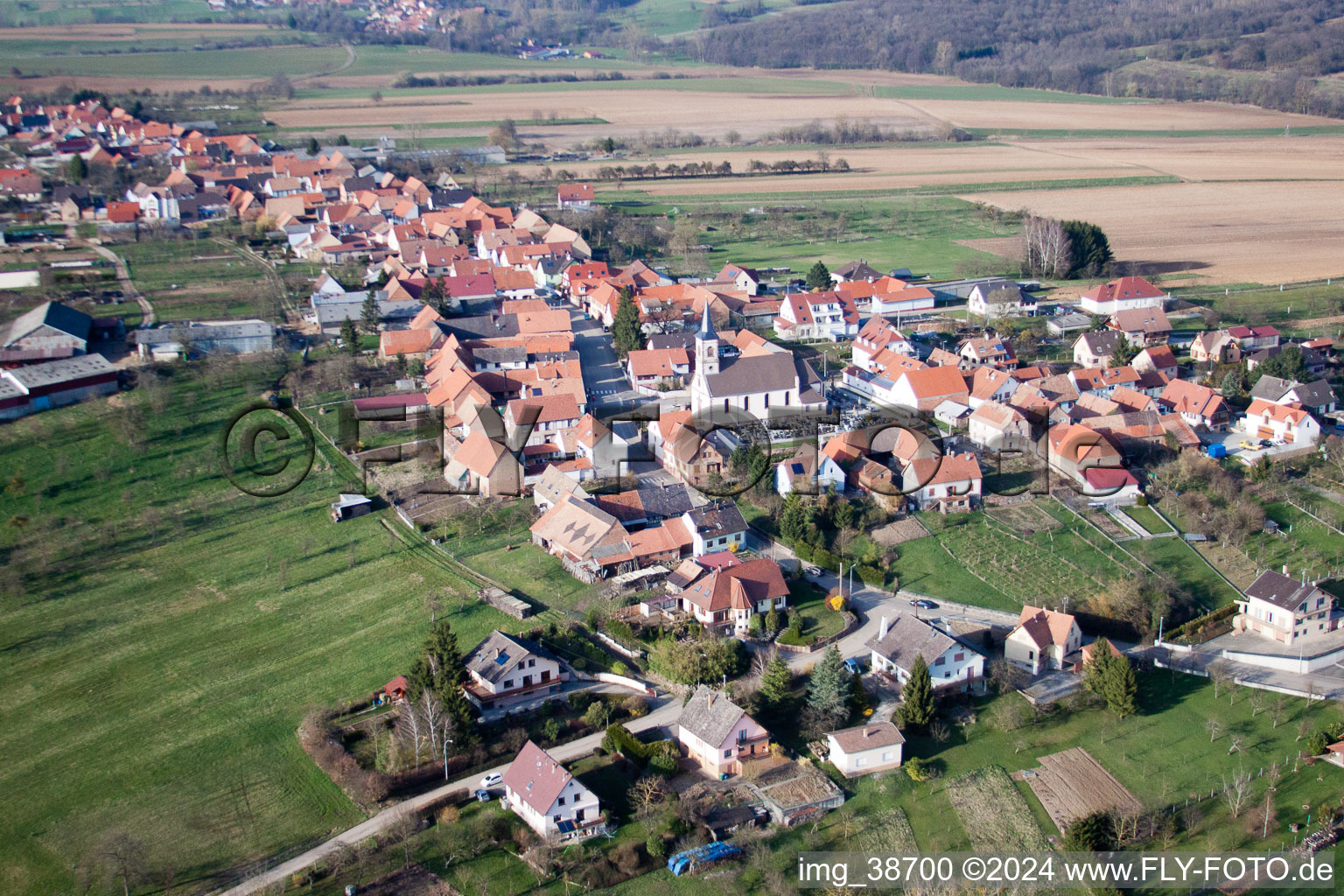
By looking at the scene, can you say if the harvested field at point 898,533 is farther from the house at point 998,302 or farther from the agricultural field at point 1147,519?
the house at point 998,302

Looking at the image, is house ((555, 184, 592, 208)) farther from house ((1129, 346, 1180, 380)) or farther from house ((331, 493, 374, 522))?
house ((331, 493, 374, 522))

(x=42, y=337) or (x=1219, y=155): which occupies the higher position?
(x=1219, y=155)

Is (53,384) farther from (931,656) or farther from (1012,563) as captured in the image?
(1012,563)

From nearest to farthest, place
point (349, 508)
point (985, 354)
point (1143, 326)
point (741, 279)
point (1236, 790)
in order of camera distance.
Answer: point (1236, 790), point (349, 508), point (985, 354), point (1143, 326), point (741, 279)

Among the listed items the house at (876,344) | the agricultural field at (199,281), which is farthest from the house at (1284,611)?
the agricultural field at (199,281)

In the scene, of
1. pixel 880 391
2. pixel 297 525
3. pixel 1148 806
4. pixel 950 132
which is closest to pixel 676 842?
pixel 1148 806

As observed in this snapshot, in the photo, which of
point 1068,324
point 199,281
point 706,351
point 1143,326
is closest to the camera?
point 706,351

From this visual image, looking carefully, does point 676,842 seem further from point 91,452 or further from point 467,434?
point 91,452

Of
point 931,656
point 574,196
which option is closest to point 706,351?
point 931,656
